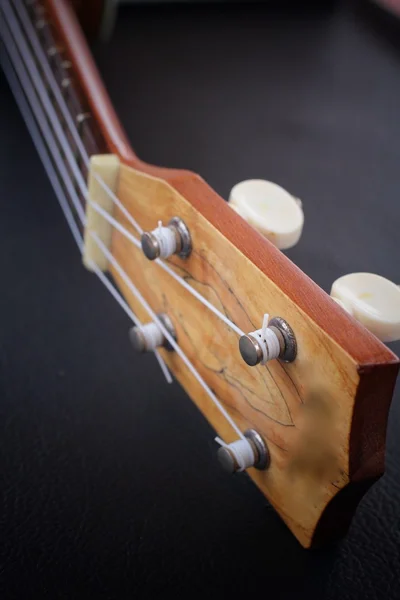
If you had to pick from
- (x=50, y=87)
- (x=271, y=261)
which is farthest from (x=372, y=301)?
(x=50, y=87)

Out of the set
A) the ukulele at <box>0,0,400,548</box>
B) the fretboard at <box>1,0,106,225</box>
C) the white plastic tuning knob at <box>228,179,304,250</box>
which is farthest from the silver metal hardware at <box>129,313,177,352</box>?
the fretboard at <box>1,0,106,225</box>

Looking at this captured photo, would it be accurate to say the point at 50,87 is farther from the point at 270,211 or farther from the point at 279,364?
the point at 279,364

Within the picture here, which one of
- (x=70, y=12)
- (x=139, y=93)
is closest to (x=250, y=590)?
(x=70, y=12)

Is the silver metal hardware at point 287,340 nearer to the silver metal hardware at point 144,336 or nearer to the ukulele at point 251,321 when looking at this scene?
the ukulele at point 251,321

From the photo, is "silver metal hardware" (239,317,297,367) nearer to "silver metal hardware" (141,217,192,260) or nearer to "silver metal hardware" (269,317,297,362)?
"silver metal hardware" (269,317,297,362)

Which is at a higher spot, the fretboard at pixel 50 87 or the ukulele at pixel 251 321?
the fretboard at pixel 50 87

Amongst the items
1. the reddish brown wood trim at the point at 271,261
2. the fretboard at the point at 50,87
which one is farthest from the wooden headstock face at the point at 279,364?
the fretboard at the point at 50,87

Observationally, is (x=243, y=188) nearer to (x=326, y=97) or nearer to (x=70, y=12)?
(x=70, y=12)
